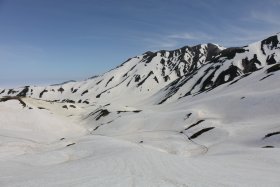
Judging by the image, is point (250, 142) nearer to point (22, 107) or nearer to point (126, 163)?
point (126, 163)

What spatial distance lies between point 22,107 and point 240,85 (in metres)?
82.6

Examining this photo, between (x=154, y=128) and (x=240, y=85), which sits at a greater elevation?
(x=240, y=85)

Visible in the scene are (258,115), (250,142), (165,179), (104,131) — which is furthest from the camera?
(104,131)

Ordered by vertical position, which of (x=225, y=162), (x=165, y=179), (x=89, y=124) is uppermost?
(x=165, y=179)

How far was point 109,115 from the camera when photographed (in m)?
137

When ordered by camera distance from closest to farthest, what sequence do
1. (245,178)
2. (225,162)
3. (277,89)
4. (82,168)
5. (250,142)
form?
(245,178) < (82,168) < (225,162) < (250,142) < (277,89)

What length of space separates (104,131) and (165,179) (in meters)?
87.0

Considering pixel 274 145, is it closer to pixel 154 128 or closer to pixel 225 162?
pixel 225 162

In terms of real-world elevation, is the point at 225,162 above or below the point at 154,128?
above

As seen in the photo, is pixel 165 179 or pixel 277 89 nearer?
pixel 165 179

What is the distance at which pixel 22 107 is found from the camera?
11762cm

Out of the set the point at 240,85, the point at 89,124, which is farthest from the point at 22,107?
the point at 240,85

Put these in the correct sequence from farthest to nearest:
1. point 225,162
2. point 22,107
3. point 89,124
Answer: point 89,124
point 22,107
point 225,162

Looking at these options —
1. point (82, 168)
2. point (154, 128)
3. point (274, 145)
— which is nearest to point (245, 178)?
point (82, 168)
